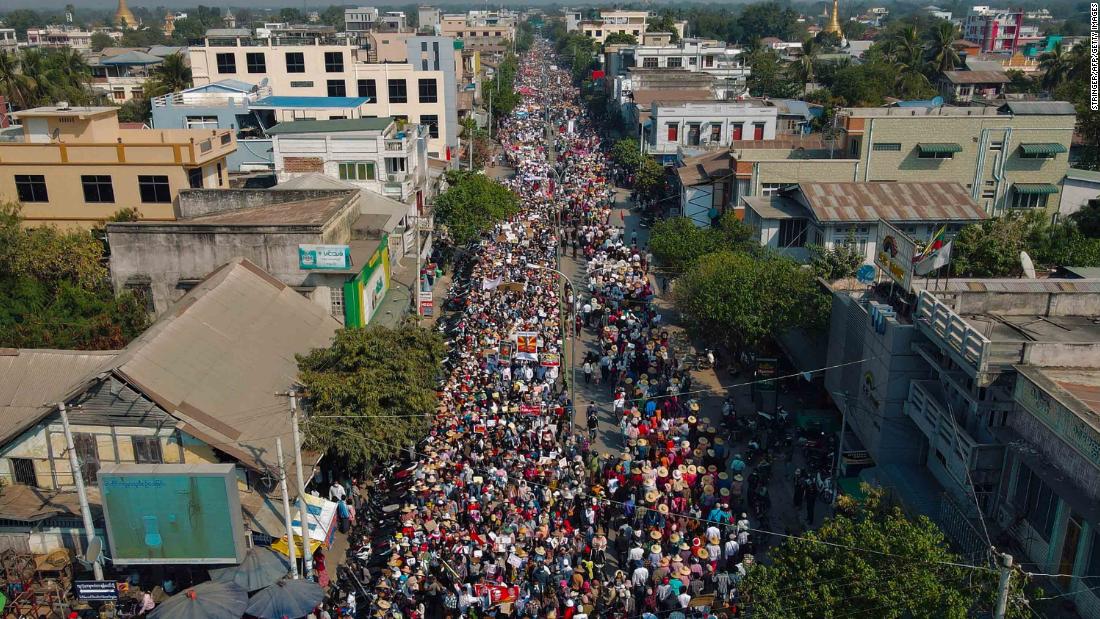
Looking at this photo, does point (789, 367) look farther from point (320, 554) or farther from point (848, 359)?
point (320, 554)

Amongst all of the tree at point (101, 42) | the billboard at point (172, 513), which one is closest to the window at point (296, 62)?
the billboard at point (172, 513)

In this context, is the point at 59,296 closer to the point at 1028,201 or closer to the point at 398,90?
the point at 398,90

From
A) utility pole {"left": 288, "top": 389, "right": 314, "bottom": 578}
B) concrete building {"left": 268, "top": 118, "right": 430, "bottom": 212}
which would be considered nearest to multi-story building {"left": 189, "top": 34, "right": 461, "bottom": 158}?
concrete building {"left": 268, "top": 118, "right": 430, "bottom": 212}

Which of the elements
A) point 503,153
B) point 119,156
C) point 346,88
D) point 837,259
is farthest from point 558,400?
point 503,153

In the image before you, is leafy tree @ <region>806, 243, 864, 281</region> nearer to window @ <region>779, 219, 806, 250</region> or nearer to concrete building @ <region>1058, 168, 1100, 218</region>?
window @ <region>779, 219, 806, 250</region>

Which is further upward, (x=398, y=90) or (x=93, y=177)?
(x=398, y=90)

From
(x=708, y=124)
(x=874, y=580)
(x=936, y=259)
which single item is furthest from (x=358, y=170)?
(x=874, y=580)
